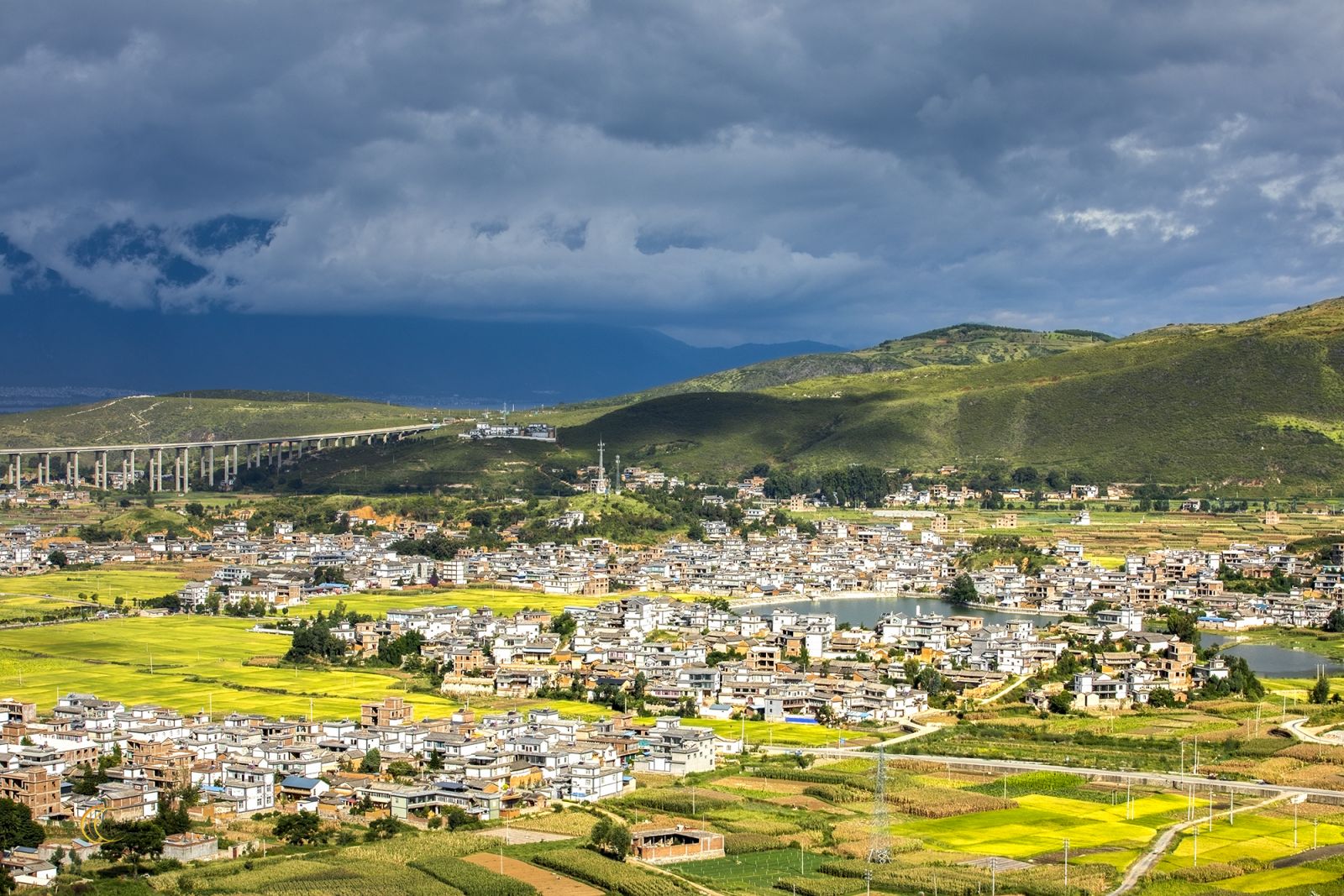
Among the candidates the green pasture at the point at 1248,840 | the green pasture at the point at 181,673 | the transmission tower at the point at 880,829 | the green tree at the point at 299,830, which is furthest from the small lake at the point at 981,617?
the green tree at the point at 299,830

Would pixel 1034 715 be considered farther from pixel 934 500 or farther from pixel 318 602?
pixel 934 500

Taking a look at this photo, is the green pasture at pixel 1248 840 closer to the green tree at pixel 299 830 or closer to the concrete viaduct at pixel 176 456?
the green tree at pixel 299 830

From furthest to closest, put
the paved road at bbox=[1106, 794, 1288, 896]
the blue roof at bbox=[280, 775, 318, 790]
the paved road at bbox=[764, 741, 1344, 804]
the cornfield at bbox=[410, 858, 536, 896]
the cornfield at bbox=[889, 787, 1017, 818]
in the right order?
the paved road at bbox=[764, 741, 1344, 804], the blue roof at bbox=[280, 775, 318, 790], the cornfield at bbox=[889, 787, 1017, 818], the paved road at bbox=[1106, 794, 1288, 896], the cornfield at bbox=[410, 858, 536, 896]

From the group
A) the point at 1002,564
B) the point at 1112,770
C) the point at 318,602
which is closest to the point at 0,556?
the point at 318,602

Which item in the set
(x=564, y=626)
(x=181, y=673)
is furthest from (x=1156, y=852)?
(x=564, y=626)

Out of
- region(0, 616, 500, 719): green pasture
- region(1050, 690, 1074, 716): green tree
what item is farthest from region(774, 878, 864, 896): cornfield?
region(1050, 690, 1074, 716): green tree

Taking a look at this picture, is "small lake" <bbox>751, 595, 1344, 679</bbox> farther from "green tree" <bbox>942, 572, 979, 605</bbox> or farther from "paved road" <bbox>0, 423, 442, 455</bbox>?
"paved road" <bbox>0, 423, 442, 455</bbox>

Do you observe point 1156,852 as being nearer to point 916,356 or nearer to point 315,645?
point 315,645
